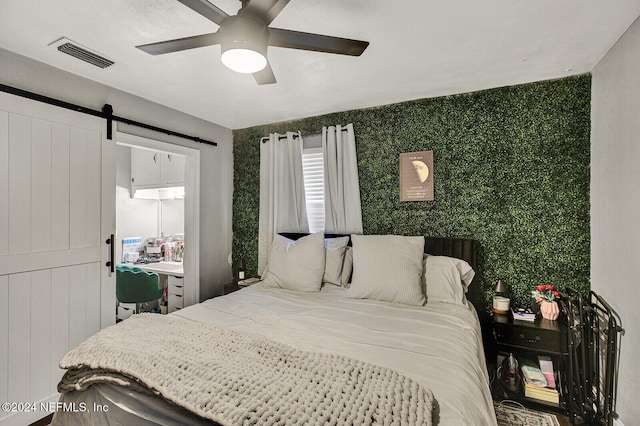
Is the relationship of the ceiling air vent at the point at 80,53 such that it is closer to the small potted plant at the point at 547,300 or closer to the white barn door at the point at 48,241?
the white barn door at the point at 48,241

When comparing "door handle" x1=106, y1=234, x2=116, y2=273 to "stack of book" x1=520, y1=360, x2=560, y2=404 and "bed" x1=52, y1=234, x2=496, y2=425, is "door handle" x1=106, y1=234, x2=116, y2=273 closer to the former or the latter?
"bed" x1=52, y1=234, x2=496, y2=425

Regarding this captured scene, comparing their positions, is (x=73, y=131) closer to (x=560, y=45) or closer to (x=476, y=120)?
(x=476, y=120)

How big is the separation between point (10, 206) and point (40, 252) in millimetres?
357

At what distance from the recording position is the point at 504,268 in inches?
104

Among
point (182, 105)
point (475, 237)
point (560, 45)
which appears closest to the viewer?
point (560, 45)

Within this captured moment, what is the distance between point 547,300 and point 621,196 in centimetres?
90

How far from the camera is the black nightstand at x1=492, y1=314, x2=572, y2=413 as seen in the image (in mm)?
2148

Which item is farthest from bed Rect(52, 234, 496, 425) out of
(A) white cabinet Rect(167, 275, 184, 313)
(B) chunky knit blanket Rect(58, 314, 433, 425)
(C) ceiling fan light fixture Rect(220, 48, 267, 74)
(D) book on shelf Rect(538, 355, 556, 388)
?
(A) white cabinet Rect(167, 275, 184, 313)

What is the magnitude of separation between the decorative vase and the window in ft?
6.80

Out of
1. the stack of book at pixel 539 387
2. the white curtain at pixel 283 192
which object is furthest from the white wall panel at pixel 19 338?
the stack of book at pixel 539 387

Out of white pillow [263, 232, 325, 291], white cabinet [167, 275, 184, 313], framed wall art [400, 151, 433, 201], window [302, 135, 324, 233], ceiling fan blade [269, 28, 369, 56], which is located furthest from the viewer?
white cabinet [167, 275, 184, 313]

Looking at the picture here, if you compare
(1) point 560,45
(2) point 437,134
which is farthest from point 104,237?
(1) point 560,45

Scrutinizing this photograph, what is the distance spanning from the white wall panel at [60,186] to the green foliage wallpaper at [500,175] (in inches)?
98.2

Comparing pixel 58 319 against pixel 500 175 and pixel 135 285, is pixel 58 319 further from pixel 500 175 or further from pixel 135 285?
pixel 500 175
